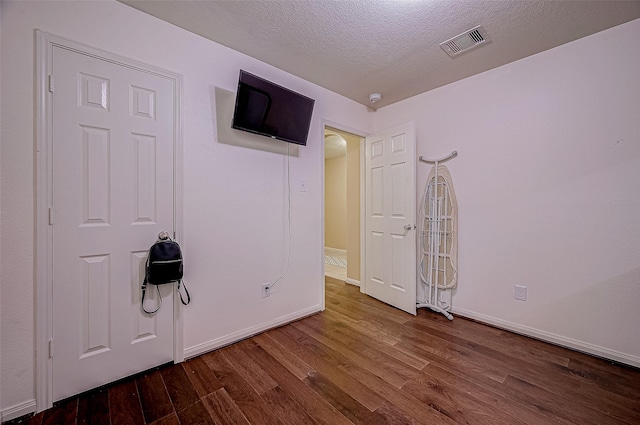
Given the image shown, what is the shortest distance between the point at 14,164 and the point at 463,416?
273cm

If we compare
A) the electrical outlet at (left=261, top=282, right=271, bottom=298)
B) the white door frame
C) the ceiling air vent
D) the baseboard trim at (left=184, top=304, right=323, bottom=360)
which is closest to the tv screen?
the white door frame

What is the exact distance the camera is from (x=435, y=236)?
9.34 ft

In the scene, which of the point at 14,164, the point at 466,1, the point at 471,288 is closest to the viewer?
the point at 14,164

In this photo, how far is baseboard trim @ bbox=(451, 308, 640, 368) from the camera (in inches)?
73.3

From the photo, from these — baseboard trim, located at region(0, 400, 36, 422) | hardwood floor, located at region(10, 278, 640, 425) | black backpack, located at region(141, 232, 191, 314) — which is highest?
black backpack, located at region(141, 232, 191, 314)

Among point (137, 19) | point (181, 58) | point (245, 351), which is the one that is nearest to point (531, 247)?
point (245, 351)

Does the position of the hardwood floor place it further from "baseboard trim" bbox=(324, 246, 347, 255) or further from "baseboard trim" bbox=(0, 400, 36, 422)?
"baseboard trim" bbox=(324, 246, 347, 255)

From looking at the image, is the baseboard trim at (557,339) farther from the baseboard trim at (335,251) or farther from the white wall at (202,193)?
the baseboard trim at (335,251)

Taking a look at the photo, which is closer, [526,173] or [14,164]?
[14,164]

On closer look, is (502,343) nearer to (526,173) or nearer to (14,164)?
(526,173)

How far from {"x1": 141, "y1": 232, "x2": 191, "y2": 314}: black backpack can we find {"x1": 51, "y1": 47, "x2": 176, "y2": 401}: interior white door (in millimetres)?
58

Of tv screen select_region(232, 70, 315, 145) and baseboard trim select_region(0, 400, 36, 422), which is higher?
tv screen select_region(232, 70, 315, 145)

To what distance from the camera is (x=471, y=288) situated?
2.63 m

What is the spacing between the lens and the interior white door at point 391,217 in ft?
9.13
